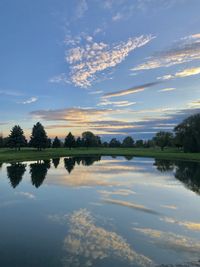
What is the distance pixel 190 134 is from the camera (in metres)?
86.2

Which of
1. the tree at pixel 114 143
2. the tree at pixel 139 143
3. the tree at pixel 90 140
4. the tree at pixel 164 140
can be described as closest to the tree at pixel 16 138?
the tree at pixel 90 140

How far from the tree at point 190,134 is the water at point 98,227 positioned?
62479mm

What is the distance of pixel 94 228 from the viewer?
1335 cm

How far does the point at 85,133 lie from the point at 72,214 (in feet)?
503

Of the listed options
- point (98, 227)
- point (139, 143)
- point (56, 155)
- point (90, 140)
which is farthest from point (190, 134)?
point (139, 143)

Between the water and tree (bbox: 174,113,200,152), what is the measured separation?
62.5m

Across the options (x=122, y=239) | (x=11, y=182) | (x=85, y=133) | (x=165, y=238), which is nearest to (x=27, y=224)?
(x=122, y=239)

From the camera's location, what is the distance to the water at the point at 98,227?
10.1 metres

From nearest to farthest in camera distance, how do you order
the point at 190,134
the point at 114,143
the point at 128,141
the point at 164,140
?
the point at 190,134 < the point at 164,140 < the point at 114,143 < the point at 128,141

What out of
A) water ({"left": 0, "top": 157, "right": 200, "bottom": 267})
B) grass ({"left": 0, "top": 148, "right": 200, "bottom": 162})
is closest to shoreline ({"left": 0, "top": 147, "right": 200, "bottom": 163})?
grass ({"left": 0, "top": 148, "right": 200, "bottom": 162})

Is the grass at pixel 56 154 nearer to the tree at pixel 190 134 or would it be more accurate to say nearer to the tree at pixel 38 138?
the tree at pixel 38 138

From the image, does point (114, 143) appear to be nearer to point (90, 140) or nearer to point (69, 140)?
point (90, 140)

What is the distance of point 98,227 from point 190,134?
76.5 metres

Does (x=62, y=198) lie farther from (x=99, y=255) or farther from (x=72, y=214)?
(x=99, y=255)
